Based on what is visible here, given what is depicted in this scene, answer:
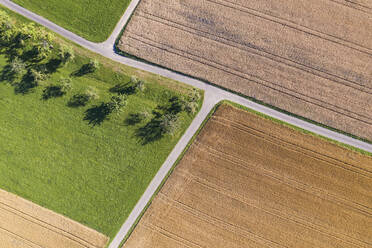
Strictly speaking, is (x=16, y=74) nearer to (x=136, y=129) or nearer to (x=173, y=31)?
(x=136, y=129)

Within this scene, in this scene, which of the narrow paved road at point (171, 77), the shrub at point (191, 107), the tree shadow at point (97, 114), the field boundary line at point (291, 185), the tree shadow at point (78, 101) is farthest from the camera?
the tree shadow at point (78, 101)

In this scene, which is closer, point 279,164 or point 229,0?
point 279,164

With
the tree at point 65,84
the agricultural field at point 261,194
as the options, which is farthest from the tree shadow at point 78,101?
the agricultural field at point 261,194

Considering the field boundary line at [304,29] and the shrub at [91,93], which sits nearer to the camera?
the shrub at [91,93]

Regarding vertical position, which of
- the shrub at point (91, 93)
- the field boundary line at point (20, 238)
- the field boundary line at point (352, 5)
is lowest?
the field boundary line at point (20, 238)

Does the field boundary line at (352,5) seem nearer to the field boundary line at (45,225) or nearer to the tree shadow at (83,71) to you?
the tree shadow at (83,71)

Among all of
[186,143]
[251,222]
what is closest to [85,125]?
[186,143]

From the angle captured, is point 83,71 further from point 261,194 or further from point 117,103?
point 261,194
